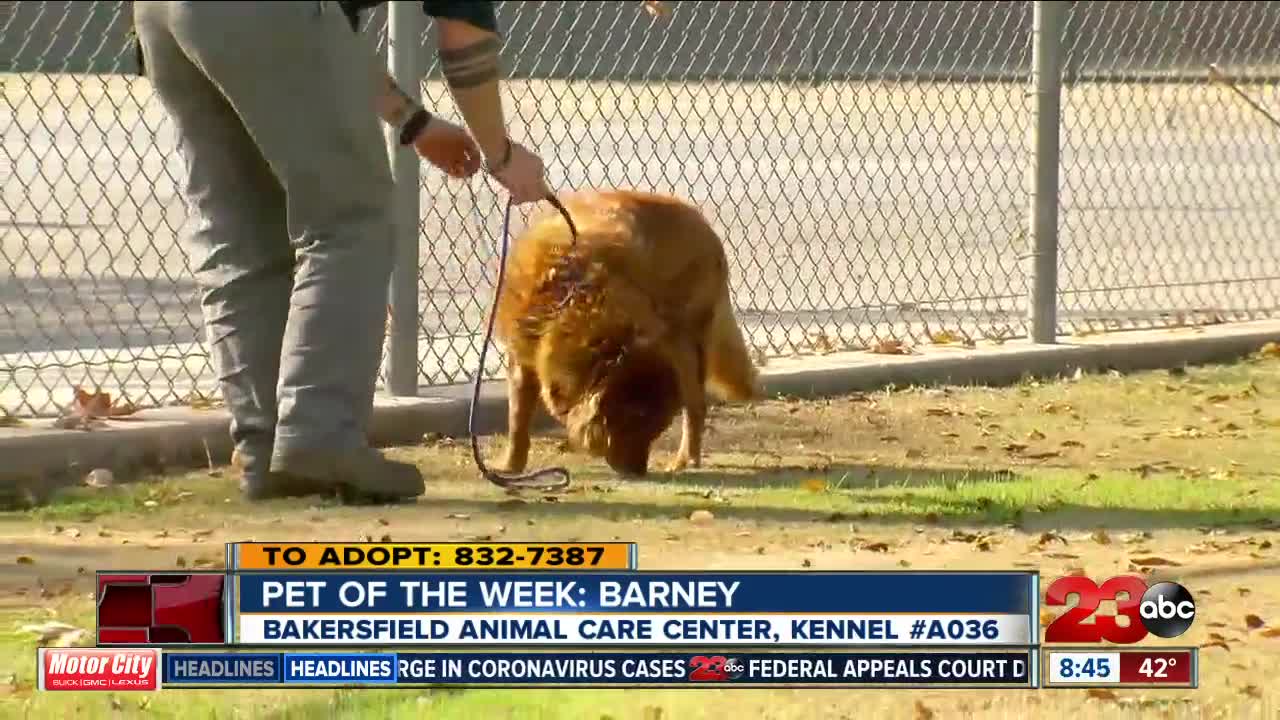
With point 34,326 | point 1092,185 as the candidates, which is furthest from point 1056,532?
point 1092,185

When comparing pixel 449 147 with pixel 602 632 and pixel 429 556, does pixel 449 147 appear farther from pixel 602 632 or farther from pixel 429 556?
pixel 602 632

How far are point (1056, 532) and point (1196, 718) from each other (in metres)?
1.53

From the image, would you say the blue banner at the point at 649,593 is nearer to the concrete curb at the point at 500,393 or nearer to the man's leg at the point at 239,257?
the man's leg at the point at 239,257

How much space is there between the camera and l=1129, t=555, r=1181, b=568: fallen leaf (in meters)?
4.70

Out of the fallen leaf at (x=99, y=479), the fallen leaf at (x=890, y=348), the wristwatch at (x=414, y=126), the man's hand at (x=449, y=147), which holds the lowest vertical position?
the fallen leaf at (x=99, y=479)

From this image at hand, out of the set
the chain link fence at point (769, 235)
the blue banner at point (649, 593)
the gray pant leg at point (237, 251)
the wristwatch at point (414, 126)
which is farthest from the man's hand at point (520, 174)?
the blue banner at point (649, 593)

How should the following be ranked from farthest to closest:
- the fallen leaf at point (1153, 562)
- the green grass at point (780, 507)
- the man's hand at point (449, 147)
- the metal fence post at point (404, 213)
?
the metal fence post at point (404, 213), the man's hand at point (449, 147), the fallen leaf at point (1153, 562), the green grass at point (780, 507)

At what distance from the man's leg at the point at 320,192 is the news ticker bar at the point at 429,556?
423 millimetres

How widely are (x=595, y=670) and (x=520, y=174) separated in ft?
5.20

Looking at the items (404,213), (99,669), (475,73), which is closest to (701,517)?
(475,73)

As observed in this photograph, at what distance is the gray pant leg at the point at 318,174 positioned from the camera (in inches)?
180

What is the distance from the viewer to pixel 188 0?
14.9 ft

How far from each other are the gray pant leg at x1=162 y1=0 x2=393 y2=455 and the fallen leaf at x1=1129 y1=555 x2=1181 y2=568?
5.76 feet

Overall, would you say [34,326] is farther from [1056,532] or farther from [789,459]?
[1056,532]
